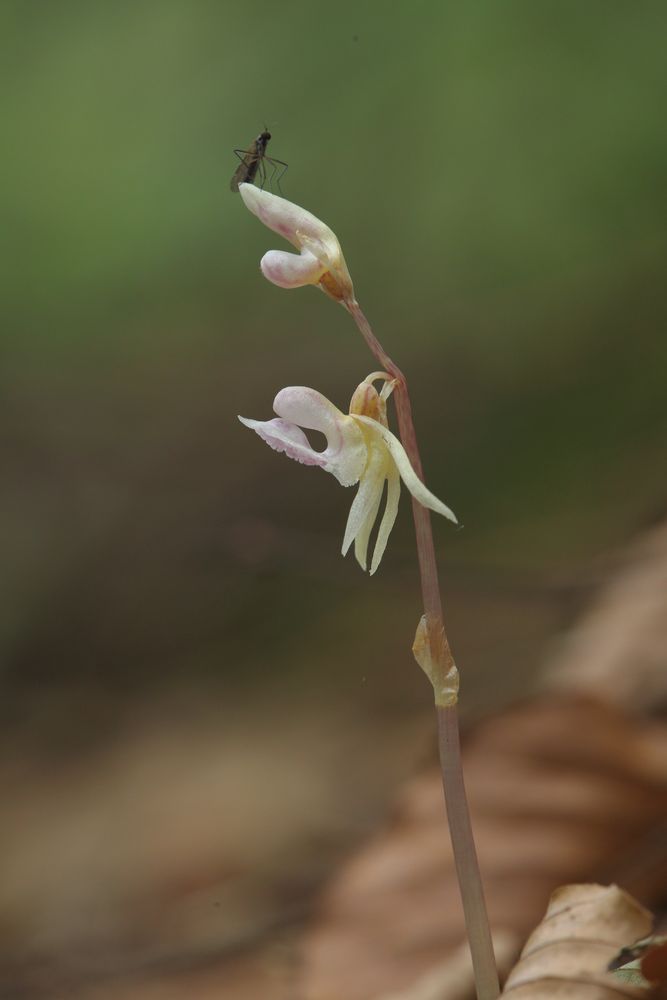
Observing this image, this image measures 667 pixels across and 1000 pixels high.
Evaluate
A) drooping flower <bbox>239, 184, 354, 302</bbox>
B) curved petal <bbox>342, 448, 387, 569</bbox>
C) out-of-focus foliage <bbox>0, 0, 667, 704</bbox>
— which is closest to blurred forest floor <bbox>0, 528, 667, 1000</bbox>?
out-of-focus foliage <bbox>0, 0, 667, 704</bbox>

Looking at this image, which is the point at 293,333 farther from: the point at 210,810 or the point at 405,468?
the point at 405,468

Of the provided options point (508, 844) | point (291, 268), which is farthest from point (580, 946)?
point (291, 268)

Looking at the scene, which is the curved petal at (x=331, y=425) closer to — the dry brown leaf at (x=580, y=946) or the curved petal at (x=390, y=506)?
the curved petal at (x=390, y=506)

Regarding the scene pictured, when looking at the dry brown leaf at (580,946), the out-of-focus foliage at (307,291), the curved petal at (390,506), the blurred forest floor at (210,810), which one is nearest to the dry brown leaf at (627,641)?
the blurred forest floor at (210,810)

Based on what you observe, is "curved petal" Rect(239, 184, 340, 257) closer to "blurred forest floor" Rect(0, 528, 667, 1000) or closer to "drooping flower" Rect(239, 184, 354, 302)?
"drooping flower" Rect(239, 184, 354, 302)

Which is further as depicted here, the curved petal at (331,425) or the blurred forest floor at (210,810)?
the blurred forest floor at (210,810)

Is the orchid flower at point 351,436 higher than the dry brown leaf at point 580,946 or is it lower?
higher

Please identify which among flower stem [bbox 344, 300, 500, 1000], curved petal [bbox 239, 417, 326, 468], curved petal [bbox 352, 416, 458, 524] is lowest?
flower stem [bbox 344, 300, 500, 1000]
